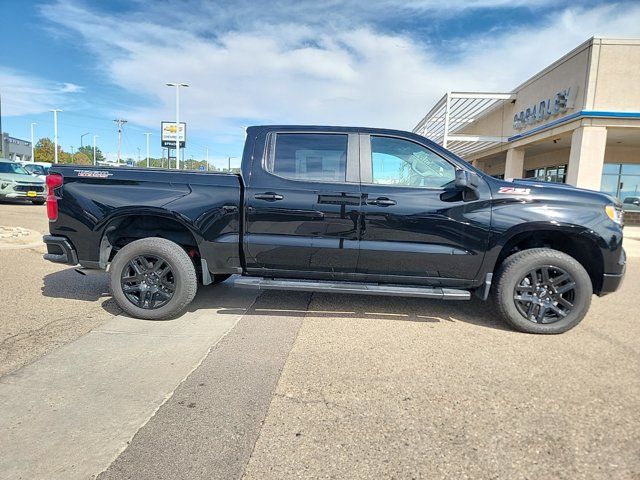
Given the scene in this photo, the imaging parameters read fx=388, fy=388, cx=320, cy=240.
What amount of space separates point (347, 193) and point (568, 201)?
2154 mm

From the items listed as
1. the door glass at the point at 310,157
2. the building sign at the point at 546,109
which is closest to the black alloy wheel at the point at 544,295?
the door glass at the point at 310,157

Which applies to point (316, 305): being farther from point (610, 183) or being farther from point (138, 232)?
point (610, 183)

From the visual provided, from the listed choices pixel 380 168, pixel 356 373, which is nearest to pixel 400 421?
pixel 356 373

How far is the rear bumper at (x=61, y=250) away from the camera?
4121 mm

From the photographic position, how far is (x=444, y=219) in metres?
3.83

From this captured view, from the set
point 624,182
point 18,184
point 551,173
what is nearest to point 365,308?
point 18,184

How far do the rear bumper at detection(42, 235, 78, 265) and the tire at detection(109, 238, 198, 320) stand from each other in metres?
0.48

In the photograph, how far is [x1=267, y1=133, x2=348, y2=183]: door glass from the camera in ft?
13.2

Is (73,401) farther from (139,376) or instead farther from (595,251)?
(595,251)

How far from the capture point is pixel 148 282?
13.4ft

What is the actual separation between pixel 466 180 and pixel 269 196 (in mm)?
1906

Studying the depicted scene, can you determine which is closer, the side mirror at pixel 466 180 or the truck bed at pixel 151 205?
the side mirror at pixel 466 180

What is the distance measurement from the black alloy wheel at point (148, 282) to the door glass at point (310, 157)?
5.15ft

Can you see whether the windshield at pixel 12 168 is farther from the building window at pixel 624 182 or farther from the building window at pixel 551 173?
the building window at pixel 624 182
